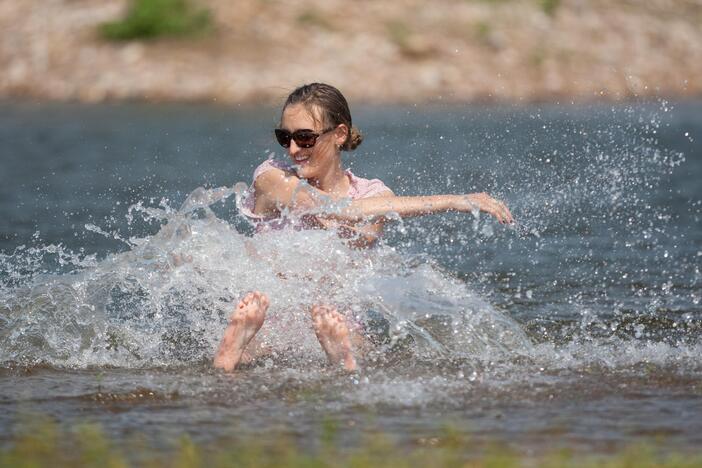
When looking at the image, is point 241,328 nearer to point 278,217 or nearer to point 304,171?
point 278,217

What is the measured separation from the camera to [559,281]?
991cm

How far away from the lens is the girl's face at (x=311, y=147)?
7109mm

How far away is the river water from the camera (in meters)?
6.02

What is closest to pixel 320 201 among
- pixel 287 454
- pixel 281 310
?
pixel 281 310

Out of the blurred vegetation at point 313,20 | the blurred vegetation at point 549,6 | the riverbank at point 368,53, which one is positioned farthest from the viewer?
the blurred vegetation at point 549,6

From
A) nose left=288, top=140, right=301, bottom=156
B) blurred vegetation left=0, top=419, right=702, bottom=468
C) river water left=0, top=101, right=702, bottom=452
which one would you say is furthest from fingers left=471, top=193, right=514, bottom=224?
blurred vegetation left=0, top=419, right=702, bottom=468

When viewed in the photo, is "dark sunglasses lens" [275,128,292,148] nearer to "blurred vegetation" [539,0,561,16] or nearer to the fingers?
the fingers

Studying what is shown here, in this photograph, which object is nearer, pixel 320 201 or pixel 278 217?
pixel 320 201

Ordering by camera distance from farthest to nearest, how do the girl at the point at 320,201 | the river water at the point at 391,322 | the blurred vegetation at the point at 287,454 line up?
the girl at the point at 320,201 → the river water at the point at 391,322 → the blurred vegetation at the point at 287,454

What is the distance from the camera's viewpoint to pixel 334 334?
6.79m

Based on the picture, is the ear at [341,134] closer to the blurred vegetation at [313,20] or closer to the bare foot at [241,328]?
the bare foot at [241,328]

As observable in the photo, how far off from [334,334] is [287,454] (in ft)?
5.24

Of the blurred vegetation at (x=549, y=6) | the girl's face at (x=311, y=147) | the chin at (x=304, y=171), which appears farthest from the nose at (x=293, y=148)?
the blurred vegetation at (x=549, y=6)

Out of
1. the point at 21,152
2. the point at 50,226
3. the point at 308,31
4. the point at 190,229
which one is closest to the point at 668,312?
the point at 190,229
